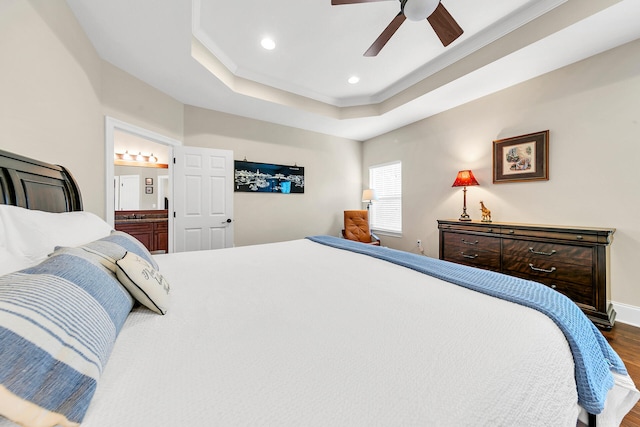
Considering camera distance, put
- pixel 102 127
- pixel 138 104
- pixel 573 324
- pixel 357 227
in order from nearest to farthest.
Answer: pixel 573 324 < pixel 102 127 < pixel 138 104 < pixel 357 227

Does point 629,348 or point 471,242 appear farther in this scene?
point 471,242

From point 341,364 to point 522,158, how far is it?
3382 mm

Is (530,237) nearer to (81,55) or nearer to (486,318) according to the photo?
(486,318)

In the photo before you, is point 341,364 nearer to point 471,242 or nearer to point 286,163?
point 471,242

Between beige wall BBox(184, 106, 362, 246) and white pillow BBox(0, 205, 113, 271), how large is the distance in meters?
2.69

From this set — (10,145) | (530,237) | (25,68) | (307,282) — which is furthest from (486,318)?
(25,68)

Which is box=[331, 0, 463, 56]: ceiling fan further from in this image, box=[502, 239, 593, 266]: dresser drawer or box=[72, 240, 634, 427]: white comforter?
box=[502, 239, 593, 266]: dresser drawer

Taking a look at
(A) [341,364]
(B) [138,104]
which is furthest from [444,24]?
(B) [138,104]

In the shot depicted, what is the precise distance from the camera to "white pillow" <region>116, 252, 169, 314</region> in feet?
2.93

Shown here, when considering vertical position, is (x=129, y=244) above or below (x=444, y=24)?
below

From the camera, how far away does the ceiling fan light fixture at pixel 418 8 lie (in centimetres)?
163

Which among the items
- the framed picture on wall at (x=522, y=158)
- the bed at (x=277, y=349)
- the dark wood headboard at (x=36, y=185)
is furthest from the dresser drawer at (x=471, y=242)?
the dark wood headboard at (x=36, y=185)

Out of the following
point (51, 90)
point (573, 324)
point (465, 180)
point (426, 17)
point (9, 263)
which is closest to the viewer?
point (9, 263)

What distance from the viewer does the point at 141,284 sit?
2.98 feet
